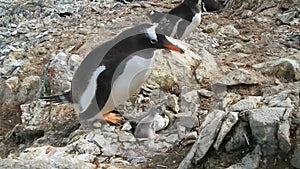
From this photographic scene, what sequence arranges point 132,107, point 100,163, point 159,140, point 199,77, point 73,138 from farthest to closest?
point 199,77
point 132,107
point 73,138
point 159,140
point 100,163

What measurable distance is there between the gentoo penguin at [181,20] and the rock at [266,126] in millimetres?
3392

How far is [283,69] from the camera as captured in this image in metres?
5.01

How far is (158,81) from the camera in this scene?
213 inches

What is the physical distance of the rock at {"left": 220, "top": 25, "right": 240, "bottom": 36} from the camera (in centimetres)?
701

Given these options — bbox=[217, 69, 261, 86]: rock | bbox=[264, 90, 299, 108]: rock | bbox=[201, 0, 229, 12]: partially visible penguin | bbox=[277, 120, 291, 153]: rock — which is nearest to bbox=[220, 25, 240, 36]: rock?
bbox=[201, 0, 229, 12]: partially visible penguin

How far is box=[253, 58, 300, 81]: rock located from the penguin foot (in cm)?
149

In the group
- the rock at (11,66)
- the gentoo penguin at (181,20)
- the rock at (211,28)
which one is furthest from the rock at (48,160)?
the rock at (211,28)

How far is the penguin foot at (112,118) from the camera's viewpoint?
4.83 meters

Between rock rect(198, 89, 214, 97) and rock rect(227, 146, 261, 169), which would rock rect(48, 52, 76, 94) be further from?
rock rect(227, 146, 261, 169)

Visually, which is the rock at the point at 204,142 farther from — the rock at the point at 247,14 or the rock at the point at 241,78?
the rock at the point at 247,14

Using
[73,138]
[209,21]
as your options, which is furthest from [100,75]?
[209,21]

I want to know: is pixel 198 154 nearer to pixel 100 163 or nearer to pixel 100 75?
pixel 100 163

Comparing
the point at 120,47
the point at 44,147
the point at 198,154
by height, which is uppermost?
the point at 120,47

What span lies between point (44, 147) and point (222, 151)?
1699 mm
